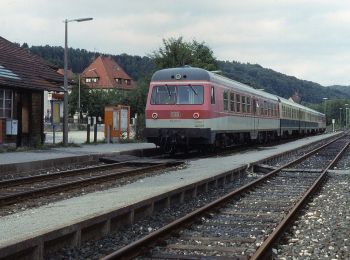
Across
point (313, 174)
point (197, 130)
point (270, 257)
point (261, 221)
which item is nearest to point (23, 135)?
point (197, 130)

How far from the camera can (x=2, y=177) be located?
1520 centimetres

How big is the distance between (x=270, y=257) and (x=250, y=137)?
2165cm

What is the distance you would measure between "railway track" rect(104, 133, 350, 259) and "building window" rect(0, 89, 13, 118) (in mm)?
14039

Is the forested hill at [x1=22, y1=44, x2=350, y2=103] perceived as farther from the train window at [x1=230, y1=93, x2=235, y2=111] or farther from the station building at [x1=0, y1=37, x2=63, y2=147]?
the train window at [x1=230, y1=93, x2=235, y2=111]

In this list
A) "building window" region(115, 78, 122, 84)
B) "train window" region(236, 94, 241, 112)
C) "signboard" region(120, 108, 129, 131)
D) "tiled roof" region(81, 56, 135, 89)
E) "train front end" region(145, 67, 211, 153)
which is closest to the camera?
"train front end" region(145, 67, 211, 153)

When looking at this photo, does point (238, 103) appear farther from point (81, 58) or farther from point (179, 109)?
point (81, 58)

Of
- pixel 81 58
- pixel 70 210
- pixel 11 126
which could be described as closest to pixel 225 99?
pixel 11 126

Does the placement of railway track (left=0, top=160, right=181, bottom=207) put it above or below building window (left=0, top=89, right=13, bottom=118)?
below

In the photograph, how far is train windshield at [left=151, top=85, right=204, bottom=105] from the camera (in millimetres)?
20859

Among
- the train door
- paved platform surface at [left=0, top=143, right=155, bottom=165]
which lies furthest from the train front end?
the train door

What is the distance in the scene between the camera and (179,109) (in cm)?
2095

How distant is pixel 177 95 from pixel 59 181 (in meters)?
7.95

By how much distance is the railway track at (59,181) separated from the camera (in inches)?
446

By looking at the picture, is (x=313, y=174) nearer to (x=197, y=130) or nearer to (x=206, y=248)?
(x=197, y=130)
